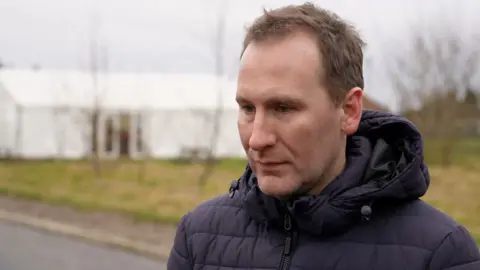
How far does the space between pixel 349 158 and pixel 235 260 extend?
0.44 metres

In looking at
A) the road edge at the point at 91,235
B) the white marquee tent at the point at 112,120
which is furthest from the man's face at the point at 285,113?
the white marquee tent at the point at 112,120

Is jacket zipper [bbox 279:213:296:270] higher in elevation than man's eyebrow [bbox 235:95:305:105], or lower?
lower

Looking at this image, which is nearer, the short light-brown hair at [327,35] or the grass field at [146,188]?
the short light-brown hair at [327,35]

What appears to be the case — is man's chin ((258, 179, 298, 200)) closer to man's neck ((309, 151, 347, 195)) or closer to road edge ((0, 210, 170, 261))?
man's neck ((309, 151, 347, 195))

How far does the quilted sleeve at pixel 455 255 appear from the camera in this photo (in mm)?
1910

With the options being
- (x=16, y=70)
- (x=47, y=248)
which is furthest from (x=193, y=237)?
(x=16, y=70)

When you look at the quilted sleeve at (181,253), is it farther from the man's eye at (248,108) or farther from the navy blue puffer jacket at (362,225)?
the man's eye at (248,108)

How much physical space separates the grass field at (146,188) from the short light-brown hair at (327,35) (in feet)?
28.1

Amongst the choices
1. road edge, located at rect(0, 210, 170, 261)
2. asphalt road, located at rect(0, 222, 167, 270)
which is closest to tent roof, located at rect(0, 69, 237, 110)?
road edge, located at rect(0, 210, 170, 261)

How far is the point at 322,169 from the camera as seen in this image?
2.03 meters

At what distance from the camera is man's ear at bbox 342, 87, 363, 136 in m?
2.05

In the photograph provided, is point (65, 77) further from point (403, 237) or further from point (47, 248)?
point (403, 237)

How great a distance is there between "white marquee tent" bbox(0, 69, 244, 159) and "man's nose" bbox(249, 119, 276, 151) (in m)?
29.1

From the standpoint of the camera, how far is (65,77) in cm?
3534
